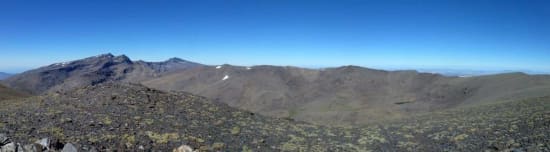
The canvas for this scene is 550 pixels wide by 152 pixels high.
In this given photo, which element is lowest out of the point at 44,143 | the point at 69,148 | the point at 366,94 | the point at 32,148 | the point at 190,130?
the point at 366,94

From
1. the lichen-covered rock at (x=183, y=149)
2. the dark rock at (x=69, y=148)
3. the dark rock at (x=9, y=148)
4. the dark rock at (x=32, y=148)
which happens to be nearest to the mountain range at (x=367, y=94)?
the lichen-covered rock at (x=183, y=149)

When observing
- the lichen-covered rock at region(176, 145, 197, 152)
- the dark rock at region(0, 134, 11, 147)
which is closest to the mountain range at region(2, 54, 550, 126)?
the lichen-covered rock at region(176, 145, 197, 152)

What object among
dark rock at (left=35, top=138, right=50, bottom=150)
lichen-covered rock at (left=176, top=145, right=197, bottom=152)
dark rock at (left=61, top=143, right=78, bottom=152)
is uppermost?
dark rock at (left=35, top=138, right=50, bottom=150)

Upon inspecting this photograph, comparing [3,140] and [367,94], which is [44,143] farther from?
[367,94]

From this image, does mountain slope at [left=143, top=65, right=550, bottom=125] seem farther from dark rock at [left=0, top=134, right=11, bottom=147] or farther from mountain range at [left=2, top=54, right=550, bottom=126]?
dark rock at [left=0, top=134, right=11, bottom=147]

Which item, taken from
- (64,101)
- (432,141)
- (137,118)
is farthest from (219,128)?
(432,141)

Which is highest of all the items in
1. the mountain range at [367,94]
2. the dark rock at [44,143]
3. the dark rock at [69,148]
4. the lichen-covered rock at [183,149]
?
the dark rock at [44,143]

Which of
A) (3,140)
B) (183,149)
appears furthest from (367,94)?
(3,140)

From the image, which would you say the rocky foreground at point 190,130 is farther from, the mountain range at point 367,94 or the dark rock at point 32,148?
the mountain range at point 367,94
